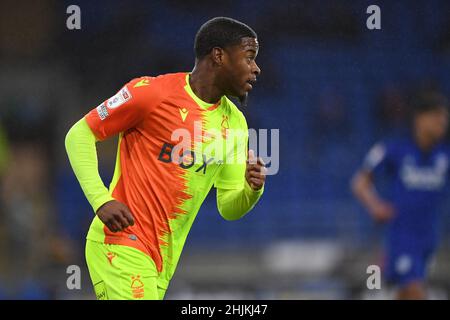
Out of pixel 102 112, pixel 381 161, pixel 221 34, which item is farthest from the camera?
pixel 381 161

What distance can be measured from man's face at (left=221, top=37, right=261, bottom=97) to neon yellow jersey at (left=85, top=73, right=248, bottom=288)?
21cm

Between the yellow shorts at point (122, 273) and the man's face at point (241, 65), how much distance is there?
1031 mm

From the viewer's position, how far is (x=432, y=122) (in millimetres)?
8320

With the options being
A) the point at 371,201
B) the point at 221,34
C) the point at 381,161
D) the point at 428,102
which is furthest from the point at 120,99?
the point at 381,161

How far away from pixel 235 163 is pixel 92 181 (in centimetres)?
85

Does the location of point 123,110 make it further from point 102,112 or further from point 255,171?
point 255,171

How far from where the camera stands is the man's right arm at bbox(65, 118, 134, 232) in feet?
14.3

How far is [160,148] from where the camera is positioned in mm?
4727

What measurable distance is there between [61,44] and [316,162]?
14.8ft

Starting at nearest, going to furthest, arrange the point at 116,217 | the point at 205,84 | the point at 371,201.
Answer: the point at 116,217 → the point at 205,84 → the point at 371,201

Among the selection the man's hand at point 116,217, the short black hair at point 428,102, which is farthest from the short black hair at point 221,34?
the short black hair at point 428,102

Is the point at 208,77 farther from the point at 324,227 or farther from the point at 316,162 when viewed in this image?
the point at 316,162

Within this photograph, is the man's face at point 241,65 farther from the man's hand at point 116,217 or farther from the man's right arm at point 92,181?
the man's hand at point 116,217

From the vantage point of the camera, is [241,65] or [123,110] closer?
[123,110]
